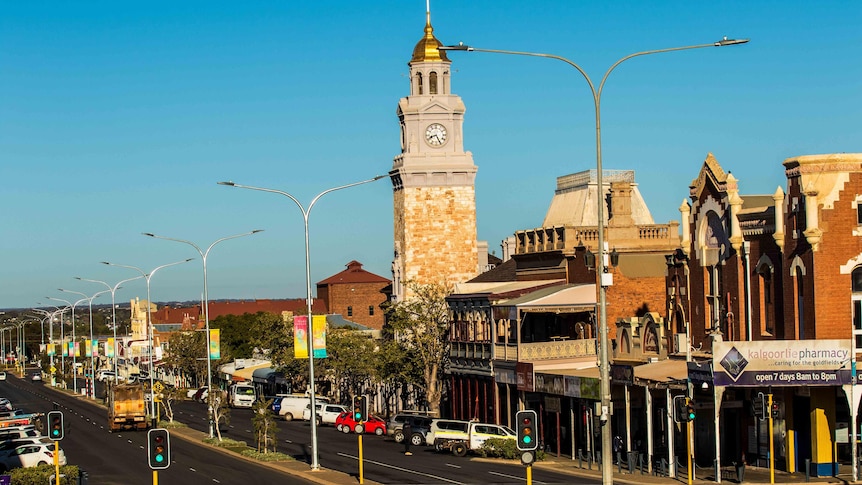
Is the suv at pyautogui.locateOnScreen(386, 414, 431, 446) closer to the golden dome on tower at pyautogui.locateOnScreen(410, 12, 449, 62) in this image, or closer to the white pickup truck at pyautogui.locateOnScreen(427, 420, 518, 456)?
the white pickup truck at pyautogui.locateOnScreen(427, 420, 518, 456)

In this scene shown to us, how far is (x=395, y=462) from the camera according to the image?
57.2 metres

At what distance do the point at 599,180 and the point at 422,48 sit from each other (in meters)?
65.1

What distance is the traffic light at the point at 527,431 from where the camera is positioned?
31875mm

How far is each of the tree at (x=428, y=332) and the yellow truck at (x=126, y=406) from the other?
15349mm

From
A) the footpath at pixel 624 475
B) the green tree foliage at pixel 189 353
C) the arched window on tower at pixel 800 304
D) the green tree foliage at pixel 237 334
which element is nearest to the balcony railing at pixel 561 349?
the footpath at pixel 624 475

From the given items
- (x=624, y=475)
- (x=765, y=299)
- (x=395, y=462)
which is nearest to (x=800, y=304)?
(x=765, y=299)

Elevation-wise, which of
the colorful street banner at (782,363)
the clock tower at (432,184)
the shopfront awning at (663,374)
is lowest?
the shopfront awning at (663,374)

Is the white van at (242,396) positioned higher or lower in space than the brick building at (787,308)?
lower

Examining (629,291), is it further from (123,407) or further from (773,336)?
(123,407)

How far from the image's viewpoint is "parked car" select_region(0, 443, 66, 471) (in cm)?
5344

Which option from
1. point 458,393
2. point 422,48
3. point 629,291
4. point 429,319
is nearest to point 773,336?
point 629,291

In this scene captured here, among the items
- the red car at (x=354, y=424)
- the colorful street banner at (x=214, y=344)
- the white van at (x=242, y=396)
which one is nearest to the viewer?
the red car at (x=354, y=424)

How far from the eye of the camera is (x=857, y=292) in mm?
47469

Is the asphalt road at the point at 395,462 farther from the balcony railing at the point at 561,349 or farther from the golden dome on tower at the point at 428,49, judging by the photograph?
the golden dome on tower at the point at 428,49
